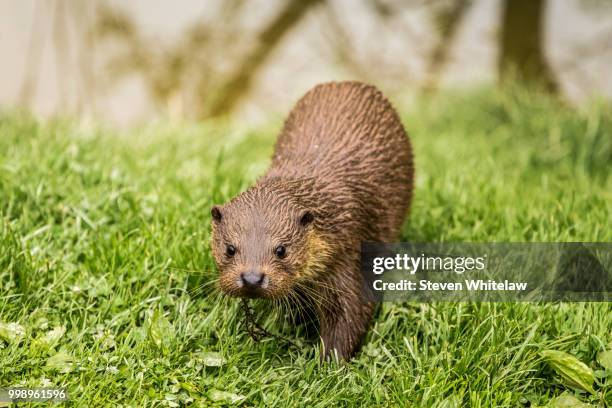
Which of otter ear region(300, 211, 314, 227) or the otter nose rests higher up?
otter ear region(300, 211, 314, 227)

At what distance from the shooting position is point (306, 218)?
3.17 metres

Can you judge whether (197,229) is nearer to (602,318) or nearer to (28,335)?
(28,335)

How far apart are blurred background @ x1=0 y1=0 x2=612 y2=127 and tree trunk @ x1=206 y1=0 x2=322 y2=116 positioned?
0.5 inches

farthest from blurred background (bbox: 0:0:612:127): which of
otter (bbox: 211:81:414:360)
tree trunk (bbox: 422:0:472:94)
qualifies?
otter (bbox: 211:81:414:360)

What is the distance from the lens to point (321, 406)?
2949mm

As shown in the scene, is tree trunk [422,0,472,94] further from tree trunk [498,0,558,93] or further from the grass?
the grass

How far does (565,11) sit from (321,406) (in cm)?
657

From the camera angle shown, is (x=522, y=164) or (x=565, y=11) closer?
(x=522, y=164)

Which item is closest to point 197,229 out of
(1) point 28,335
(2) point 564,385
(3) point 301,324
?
(3) point 301,324

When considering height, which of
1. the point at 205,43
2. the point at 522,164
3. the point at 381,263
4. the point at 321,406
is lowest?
the point at 321,406

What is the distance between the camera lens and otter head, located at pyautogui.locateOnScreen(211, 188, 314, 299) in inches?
116

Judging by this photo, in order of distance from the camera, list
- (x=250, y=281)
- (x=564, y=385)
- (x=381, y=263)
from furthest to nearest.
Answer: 1. (x=381, y=263)
2. (x=564, y=385)
3. (x=250, y=281)

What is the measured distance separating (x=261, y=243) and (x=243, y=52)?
615 centimetres

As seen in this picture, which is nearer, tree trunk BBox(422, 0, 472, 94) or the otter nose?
the otter nose
